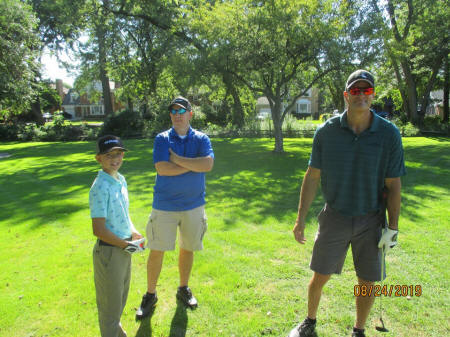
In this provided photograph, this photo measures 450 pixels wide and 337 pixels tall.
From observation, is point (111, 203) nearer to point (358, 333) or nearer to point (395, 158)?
point (395, 158)

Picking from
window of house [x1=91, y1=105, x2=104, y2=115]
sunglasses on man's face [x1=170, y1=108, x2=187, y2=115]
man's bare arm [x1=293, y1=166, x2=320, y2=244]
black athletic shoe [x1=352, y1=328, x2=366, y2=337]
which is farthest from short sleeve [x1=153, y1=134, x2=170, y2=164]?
window of house [x1=91, y1=105, x2=104, y2=115]

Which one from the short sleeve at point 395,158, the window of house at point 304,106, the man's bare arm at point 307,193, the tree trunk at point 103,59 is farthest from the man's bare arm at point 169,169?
the window of house at point 304,106

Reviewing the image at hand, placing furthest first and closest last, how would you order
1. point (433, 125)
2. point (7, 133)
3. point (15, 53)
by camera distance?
point (7, 133), point (433, 125), point (15, 53)

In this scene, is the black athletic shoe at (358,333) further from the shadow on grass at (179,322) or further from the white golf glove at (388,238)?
the shadow on grass at (179,322)

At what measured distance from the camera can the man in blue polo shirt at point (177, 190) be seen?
3.02m

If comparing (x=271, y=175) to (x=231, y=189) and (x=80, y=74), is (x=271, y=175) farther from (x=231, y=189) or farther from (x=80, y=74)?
(x=80, y=74)

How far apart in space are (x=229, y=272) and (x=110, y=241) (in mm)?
2063

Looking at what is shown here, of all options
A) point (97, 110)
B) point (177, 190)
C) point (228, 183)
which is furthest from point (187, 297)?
point (97, 110)

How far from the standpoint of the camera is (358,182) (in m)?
2.43

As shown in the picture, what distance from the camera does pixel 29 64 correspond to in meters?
19.8

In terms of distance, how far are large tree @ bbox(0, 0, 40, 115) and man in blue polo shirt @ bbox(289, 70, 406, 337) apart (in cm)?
1975

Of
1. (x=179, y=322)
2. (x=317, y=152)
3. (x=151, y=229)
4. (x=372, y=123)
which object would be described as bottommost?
(x=179, y=322)

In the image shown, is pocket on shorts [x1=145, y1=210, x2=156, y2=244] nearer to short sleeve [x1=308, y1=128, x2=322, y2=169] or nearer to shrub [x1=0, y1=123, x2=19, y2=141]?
short sleeve [x1=308, y1=128, x2=322, y2=169]

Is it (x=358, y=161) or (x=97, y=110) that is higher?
(x=97, y=110)
